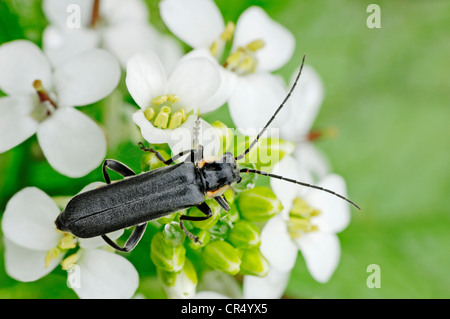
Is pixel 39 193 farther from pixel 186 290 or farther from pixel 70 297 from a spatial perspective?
pixel 186 290

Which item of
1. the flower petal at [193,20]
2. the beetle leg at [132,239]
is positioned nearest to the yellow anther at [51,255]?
the beetle leg at [132,239]

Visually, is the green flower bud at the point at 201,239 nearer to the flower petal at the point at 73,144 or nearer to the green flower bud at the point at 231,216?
the green flower bud at the point at 231,216

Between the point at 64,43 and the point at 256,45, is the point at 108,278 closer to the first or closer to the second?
the point at 64,43

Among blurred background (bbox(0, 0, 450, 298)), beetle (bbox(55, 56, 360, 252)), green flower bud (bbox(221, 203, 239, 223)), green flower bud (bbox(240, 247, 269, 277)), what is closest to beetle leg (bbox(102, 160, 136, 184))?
beetle (bbox(55, 56, 360, 252))

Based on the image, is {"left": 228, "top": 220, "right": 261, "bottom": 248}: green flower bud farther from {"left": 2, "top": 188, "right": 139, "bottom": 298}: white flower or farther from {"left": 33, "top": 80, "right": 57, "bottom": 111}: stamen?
{"left": 33, "top": 80, "right": 57, "bottom": 111}: stamen

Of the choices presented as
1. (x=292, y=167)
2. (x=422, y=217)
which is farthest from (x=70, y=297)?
(x=422, y=217)
